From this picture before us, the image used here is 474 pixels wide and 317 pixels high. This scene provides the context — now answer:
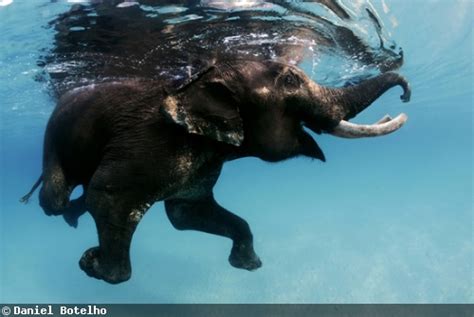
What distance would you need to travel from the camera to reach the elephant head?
4.48m

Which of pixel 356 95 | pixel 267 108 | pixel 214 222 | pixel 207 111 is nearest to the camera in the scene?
pixel 207 111

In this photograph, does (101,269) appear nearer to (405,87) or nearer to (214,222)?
(214,222)

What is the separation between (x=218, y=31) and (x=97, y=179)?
16.5ft

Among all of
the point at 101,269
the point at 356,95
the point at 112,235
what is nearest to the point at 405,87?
the point at 356,95

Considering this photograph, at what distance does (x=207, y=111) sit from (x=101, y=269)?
179 cm

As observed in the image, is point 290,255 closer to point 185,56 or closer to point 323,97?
point 185,56

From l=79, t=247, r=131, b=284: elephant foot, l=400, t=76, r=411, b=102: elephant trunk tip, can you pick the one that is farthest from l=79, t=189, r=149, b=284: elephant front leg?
l=400, t=76, r=411, b=102: elephant trunk tip

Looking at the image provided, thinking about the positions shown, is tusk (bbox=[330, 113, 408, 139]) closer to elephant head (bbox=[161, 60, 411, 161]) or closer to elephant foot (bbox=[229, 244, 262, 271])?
elephant head (bbox=[161, 60, 411, 161])

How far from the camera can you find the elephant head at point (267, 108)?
448cm

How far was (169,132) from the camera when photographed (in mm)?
4621

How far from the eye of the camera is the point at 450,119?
2200 inches

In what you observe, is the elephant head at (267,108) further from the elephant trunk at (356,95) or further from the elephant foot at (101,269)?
the elephant foot at (101,269)

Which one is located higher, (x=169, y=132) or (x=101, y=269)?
(x=169, y=132)

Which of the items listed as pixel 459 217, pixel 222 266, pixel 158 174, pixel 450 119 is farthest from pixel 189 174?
pixel 450 119
